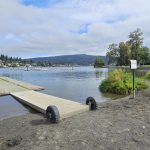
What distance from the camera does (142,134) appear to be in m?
7.30

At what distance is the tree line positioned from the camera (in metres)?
104

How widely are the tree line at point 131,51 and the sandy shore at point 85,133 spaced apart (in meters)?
91.7

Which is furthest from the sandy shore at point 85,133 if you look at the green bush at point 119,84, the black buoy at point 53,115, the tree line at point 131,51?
the tree line at point 131,51

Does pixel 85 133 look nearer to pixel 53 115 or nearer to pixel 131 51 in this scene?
pixel 53 115

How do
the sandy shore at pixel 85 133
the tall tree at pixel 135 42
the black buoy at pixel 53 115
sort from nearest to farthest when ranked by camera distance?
the sandy shore at pixel 85 133
the black buoy at pixel 53 115
the tall tree at pixel 135 42

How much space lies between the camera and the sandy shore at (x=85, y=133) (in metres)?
6.66

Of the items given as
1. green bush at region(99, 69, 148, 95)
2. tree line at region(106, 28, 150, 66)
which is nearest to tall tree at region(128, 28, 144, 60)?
tree line at region(106, 28, 150, 66)

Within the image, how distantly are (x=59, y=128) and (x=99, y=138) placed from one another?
5.38ft

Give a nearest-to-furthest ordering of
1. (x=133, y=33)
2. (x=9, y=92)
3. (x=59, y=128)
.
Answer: (x=59, y=128) → (x=9, y=92) → (x=133, y=33)

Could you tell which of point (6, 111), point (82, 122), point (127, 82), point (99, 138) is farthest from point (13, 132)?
point (127, 82)

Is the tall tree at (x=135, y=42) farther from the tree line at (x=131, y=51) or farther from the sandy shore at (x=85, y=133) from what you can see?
the sandy shore at (x=85, y=133)

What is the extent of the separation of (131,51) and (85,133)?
101994mm

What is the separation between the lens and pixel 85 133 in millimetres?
7496

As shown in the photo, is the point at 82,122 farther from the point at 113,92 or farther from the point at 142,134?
the point at 113,92
